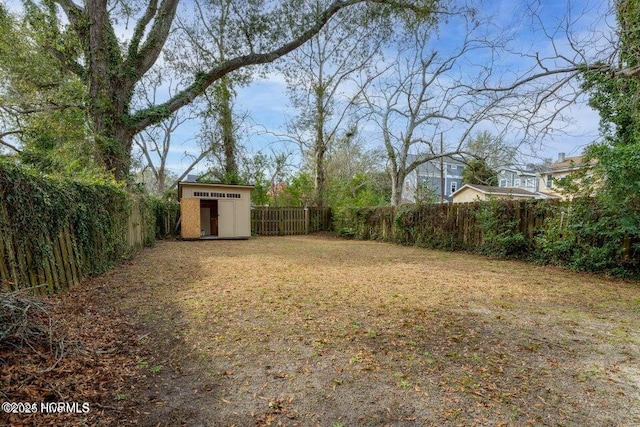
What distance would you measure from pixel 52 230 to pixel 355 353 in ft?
13.5

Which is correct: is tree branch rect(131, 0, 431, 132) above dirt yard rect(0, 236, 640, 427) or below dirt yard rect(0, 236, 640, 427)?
above

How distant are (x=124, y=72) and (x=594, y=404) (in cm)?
1289

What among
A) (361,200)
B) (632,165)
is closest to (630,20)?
(632,165)

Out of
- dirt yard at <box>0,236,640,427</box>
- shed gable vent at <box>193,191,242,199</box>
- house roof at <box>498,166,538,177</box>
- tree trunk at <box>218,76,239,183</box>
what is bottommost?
dirt yard at <box>0,236,640,427</box>

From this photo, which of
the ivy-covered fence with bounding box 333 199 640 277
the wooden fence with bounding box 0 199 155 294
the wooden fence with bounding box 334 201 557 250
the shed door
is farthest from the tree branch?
the wooden fence with bounding box 0 199 155 294

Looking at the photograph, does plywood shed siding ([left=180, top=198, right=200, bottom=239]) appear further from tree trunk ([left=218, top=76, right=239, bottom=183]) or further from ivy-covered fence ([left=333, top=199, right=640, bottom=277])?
ivy-covered fence ([left=333, top=199, right=640, bottom=277])

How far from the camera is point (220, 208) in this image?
14742 millimetres

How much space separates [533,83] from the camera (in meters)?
4.91

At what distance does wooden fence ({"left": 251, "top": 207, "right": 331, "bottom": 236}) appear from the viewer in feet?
57.9

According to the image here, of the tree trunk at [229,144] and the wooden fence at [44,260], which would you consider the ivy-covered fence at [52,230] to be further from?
the tree trunk at [229,144]

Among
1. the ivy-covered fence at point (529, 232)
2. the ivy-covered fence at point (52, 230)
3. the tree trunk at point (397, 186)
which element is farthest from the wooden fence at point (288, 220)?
the ivy-covered fence at point (52, 230)

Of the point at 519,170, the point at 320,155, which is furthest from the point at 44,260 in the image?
the point at 320,155

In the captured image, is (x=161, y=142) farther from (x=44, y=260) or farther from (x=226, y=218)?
(x=44, y=260)

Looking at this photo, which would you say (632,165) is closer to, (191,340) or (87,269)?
(191,340)
